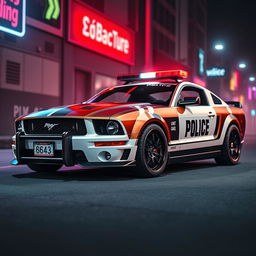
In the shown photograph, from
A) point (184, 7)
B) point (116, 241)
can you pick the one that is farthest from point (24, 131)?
point (184, 7)

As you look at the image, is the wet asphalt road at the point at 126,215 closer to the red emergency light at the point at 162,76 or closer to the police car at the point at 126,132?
the police car at the point at 126,132

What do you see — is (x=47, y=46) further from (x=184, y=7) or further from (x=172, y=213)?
(x=184, y=7)

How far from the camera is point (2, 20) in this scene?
1841 centimetres

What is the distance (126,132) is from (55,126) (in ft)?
3.31

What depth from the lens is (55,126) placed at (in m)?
7.16

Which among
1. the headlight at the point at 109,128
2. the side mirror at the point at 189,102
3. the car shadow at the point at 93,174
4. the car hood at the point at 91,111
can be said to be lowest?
the car shadow at the point at 93,174

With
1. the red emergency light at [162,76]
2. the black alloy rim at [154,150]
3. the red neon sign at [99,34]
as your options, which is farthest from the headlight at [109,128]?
the red neon sign at [99,34]

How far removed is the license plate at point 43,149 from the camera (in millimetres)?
7043

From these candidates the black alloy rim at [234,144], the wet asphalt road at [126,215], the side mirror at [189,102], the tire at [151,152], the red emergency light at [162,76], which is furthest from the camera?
the black alloy rim at [234,144]

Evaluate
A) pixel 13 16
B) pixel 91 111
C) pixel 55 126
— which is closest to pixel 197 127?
pixel 91 111

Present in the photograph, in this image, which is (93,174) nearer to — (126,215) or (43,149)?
(43,149)

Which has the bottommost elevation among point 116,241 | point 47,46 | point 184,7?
point 116,241

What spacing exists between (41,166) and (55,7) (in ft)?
51.3

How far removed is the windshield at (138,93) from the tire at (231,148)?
5.09ft
